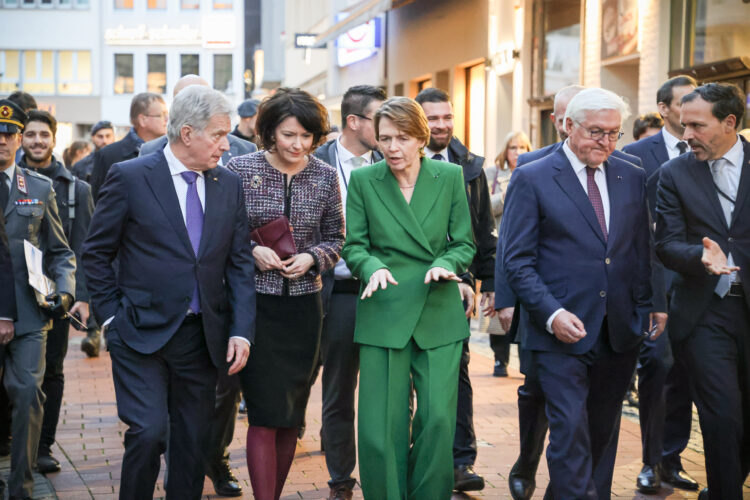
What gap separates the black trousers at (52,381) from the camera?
756 centimetres

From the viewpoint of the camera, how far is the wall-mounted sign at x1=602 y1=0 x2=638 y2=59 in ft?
45.3

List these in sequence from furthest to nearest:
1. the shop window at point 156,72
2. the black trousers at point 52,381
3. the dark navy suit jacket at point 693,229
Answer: the shop window at point 156,72
the black trousers at point 52,381
the dark navy suit jacket at point 693,229

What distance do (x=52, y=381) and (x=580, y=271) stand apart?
3780mm

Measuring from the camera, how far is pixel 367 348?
18.8 ft

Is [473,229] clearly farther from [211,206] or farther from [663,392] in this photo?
[211,206]

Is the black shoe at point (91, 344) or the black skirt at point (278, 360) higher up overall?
the black skirt at point (278, 360)

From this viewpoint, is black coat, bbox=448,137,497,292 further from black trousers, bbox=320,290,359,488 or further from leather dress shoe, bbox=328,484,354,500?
leather dress shoe, bbox=328,484,354,500

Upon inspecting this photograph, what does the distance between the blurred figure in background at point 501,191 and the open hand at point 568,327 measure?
5360 millimetres

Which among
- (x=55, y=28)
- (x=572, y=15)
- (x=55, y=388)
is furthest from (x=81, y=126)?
(x=55, y=388)

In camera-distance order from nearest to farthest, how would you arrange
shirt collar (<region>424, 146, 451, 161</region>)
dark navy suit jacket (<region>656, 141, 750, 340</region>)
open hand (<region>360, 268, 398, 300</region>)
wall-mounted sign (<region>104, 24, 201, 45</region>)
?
open hand (<region>360, 268, 398, 300</region>)
dark navy suit jacket (<region>656, 141, 750, 340</region>)
shirt collar (<region>424, 146, 451, 161</region>)
wall-mounted sign (<region>104, 24, 201, 45</region>)

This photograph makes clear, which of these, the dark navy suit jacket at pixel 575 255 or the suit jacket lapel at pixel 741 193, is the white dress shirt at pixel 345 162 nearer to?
the dark navy suit jacket at pixel 575 255

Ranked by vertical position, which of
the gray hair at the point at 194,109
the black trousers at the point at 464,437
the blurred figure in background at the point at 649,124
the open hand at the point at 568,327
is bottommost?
the black trousers at the point at 464,437

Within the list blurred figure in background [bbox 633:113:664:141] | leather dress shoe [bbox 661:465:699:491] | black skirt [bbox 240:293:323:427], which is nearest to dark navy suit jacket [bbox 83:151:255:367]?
black skirt [bbox 240:293:323:427]

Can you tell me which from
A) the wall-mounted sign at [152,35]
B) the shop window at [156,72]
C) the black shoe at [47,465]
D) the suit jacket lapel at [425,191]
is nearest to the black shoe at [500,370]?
the black shoe at [47,465]
